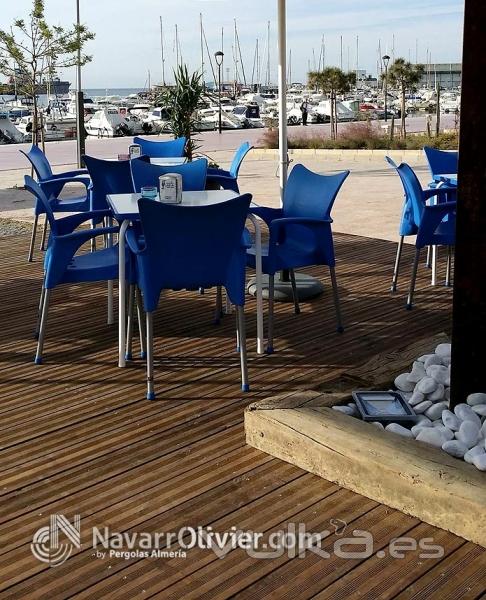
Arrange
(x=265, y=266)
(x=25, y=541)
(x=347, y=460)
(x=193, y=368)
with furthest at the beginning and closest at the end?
(x=265, y=266), (x=193, y=368), (x=347, y=460), (x=25, y=541)

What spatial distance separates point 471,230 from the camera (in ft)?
9.82

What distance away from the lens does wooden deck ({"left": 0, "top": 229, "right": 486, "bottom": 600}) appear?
7.85 feet

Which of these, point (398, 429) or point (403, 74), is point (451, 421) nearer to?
point (398, 429)

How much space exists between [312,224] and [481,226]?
5.38ft

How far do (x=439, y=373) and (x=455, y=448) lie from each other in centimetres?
69

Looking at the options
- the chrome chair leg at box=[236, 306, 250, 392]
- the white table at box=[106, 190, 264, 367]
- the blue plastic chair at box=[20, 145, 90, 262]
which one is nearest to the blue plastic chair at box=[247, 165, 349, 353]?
the white table at box=[106, 190, 264, 367]

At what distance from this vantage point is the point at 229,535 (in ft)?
8.57

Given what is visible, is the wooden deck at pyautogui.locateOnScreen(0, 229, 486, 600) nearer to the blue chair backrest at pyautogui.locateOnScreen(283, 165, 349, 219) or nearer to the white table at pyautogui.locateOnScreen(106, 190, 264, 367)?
the white table at pyautogui.locateOnScreen(106, 190, 264, 367)

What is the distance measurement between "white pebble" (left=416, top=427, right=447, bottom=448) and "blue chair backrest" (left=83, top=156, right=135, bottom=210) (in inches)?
134

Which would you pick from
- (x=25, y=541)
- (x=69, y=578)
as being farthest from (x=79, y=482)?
(x=69, y=578)

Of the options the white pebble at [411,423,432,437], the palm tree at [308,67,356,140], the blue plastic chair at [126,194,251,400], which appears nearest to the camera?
the white pebble at [411,423,432,437]

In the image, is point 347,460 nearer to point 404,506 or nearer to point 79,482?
point 404,506

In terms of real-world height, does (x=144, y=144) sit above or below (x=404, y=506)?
above

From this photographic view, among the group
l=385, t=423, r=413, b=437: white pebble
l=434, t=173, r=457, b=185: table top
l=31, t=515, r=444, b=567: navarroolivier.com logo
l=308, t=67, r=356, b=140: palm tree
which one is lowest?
l=31, t=515, r=444, b=567: navarroolivier.com logo
